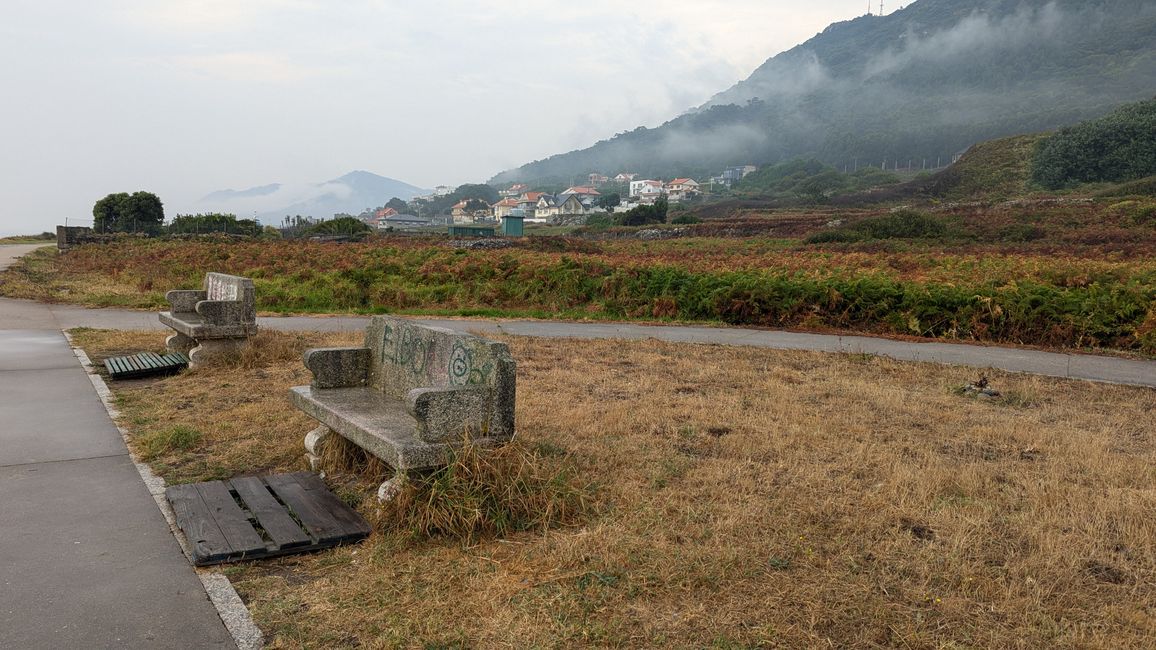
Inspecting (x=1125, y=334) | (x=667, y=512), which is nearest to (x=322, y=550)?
(x=667, y=512)

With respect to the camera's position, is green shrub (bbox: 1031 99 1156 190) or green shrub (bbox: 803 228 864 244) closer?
green shrub (bbox: 803 228 864 244)

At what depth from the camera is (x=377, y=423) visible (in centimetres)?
451

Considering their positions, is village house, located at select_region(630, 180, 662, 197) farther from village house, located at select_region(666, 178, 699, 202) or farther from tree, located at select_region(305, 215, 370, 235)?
tree, located at select_region(305, 215, 370, 235)

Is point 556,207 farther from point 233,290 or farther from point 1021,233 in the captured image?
point 233,290

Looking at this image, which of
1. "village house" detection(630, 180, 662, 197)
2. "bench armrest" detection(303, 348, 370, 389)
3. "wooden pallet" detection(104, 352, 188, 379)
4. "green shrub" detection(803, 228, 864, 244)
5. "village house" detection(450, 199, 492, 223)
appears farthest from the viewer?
"village house" detection(630, 180, 662, 197)

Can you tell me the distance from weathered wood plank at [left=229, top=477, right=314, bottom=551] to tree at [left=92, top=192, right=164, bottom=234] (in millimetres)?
53771

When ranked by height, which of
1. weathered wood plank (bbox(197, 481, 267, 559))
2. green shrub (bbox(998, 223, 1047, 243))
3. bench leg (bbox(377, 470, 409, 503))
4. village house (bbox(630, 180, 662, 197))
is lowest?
green shrub (bbox(998, 223, 1047, 243))

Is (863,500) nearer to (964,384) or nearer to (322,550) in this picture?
(322,550)

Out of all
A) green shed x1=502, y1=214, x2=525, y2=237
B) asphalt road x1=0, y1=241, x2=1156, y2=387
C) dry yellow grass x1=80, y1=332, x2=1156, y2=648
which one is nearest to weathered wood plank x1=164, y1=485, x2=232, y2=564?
dry yellow grass x1=80, y1=332, x2=1156, y2=648

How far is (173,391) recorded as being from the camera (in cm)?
754

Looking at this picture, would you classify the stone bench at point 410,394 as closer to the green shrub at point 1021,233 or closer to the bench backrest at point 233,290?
the bench backrest at point 233,290

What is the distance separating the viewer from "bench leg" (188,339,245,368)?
844 centimetres

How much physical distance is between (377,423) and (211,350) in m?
5.06

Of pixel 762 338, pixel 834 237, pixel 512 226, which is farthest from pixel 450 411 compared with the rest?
pixel 512 226
